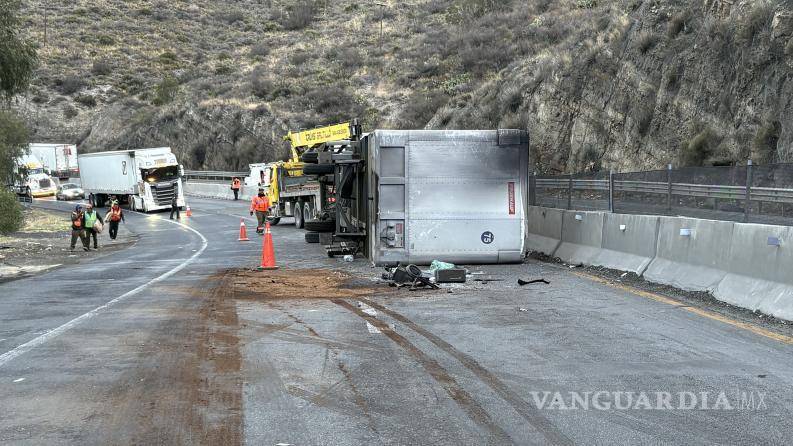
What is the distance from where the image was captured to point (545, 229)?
18.1 meters

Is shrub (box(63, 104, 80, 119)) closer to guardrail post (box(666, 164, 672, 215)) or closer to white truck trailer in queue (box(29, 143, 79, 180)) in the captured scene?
white truck trailer in queue (box(29, 143, 79, 180))

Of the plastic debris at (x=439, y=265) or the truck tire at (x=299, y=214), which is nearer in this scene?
the plastic debris at (x=439, y=265)

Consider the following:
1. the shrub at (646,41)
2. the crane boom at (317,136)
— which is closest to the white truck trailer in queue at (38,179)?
the crane boom at (317,136)

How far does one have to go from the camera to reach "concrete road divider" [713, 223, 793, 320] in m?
9.44

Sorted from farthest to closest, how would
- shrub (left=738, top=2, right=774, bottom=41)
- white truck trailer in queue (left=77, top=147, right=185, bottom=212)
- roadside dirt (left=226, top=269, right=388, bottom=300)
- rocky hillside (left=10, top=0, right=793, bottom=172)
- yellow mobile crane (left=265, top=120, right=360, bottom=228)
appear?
white truck trailer in queue (left=77, top=147, right=185, bottom=212) < yellow mobile crane (left=265, top=120, right=360, bottom=228) < rocky hillside (left=10, top=0, right=793, bottom=172) < shrub (left=738, top=2, right=774, bottom=41) < roadside dirt (left=226, top=269, right=388, bottom=300)

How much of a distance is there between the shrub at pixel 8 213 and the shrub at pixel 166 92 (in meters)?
44.7

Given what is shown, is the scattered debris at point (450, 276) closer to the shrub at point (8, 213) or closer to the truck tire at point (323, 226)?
the truck tire at point (323, 226)

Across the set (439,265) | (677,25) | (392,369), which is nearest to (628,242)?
(439,265)

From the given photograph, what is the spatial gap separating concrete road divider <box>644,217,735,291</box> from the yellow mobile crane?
18296mm

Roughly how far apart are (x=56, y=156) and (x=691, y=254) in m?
66.8

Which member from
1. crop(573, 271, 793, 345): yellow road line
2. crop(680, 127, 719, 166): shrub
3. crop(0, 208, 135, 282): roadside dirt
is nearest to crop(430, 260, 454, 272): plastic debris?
crop(573, 271, 793, 345): yellow road line

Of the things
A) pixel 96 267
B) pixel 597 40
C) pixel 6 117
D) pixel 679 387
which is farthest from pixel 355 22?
pixel 679 387

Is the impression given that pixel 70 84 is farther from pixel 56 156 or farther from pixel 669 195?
pixel 669 195

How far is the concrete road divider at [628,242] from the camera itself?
13.2 metres
